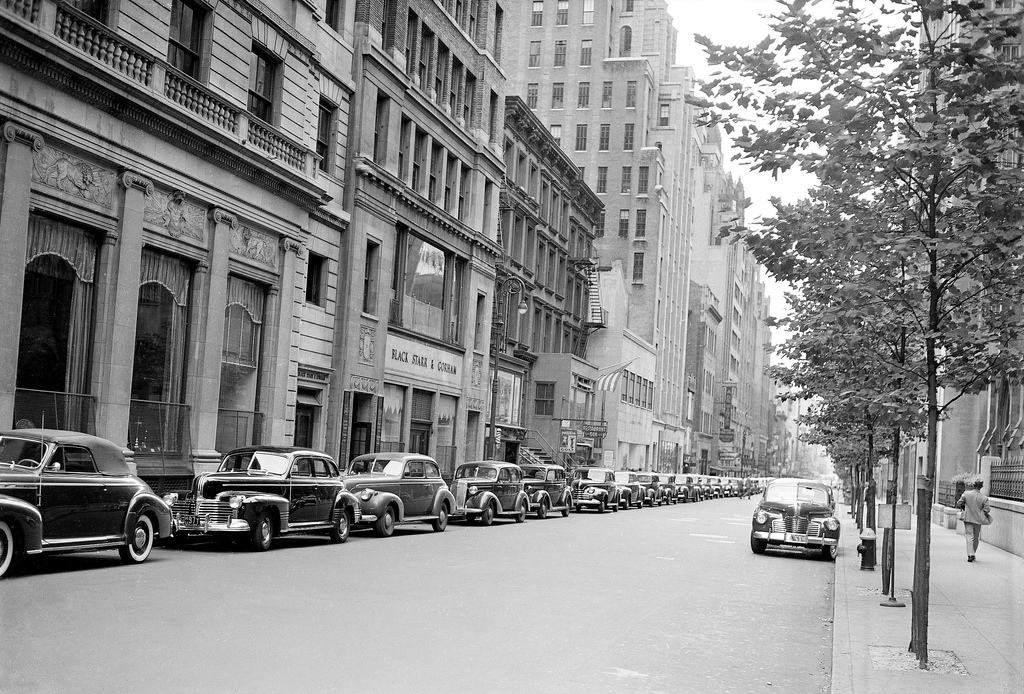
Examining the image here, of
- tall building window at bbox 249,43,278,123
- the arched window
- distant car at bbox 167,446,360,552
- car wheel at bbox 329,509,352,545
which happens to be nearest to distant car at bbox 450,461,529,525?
car wheel at bbox 329,509,352,545

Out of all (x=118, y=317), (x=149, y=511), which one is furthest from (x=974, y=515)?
(x=118, y=317)

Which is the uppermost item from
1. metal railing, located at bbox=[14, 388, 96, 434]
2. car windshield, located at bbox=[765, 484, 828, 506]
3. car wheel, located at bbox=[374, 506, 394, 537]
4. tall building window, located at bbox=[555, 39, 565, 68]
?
tall building window, located at bbox=[555, 39, 565, 68]

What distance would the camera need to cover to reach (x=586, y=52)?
3506 inches

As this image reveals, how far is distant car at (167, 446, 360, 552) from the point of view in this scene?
17.3m

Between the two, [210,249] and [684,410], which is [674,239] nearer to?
[684,410]

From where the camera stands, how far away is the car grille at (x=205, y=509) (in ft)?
56.7

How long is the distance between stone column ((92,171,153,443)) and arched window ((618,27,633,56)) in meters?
77.0

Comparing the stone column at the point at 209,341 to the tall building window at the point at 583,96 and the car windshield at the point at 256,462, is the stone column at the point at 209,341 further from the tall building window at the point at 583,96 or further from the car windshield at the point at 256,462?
the tall building window at the point at 583,96

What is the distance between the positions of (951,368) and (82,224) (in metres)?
16.0

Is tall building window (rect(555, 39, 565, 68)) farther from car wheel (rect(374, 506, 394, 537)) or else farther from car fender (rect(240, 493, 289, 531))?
car fender (rect(240, 493, 289, 531))

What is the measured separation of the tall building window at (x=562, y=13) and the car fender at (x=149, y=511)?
8104 centimetres

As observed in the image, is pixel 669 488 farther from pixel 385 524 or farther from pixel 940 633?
pixel 940 633

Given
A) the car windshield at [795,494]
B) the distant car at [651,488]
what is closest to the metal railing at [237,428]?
the car windshield at [795,494]

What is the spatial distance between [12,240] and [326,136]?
1483cm
